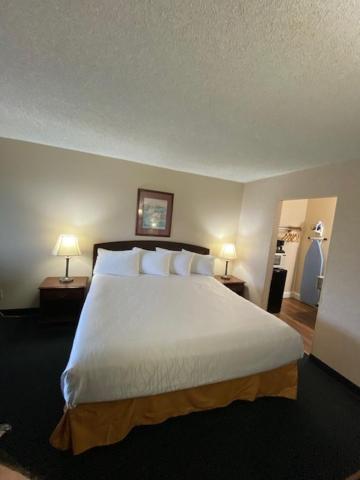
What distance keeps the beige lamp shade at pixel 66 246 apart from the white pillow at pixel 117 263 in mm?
336

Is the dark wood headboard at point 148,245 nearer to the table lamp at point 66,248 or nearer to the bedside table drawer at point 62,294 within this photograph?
the table lamp at point 66,248

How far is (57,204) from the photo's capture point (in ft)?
9.46

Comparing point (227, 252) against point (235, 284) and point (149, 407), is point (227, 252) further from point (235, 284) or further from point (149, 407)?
point (149, 407)

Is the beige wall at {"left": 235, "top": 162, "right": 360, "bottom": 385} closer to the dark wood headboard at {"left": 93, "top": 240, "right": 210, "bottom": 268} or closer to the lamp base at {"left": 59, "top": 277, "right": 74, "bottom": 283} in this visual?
the dark wood headboard at {"left": 93, "top": 240, "right": 210, "bottom": 268}

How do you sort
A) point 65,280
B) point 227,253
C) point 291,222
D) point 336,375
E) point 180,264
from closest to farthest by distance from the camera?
point 336,375, point 65,280, point 180,264, point 227,253, point 291,222

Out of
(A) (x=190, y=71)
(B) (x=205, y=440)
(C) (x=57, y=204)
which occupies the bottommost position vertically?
(B) (x=205, y=440)

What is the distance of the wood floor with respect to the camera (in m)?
2.99

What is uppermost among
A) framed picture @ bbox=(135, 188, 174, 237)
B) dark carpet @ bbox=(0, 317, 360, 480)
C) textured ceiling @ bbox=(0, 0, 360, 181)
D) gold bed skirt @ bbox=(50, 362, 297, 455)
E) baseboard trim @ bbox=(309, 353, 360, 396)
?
textured ceiling @ bbox=(0, 0, 360, 181)

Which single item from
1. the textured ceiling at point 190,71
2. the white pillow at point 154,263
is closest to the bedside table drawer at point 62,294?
the white pillow at point 154,263

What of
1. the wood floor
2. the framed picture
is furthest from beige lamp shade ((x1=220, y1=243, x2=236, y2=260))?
the wood floor

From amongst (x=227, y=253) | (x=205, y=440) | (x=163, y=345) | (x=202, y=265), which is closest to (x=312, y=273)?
(x=227, y=253)

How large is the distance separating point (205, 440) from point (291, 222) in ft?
13.3

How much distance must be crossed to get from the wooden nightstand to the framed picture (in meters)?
1.19

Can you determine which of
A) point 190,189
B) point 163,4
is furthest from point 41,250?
point 163,4
